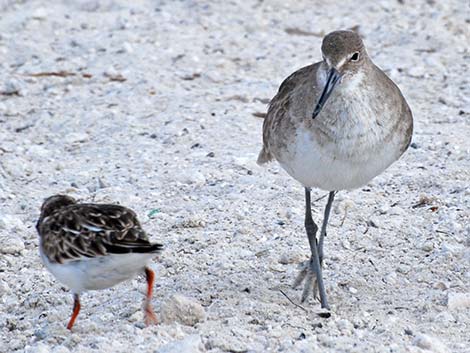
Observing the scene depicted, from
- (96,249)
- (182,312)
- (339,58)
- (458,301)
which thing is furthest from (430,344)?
(96,249)

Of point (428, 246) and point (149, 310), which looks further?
point (428, 246)

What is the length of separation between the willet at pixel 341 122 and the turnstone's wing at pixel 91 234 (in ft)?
3.48

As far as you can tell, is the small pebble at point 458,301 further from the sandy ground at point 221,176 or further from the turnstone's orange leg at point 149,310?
the turnstone's orange leg at point 149,310

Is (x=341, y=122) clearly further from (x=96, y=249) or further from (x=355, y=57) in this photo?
(x=96, y=249)

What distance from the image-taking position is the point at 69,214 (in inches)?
257

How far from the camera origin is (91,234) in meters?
6.22

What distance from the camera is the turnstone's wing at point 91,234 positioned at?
614 centimetres

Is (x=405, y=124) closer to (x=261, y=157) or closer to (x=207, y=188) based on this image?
(x=261, y=157)

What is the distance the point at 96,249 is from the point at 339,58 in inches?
69.0

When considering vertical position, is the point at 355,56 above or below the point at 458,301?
above

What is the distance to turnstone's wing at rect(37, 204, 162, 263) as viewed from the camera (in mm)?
6137

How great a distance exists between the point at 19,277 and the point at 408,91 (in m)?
4.56

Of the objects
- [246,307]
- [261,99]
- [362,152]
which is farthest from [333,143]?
[261,99]

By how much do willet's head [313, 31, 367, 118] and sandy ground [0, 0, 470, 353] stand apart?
133 cm
